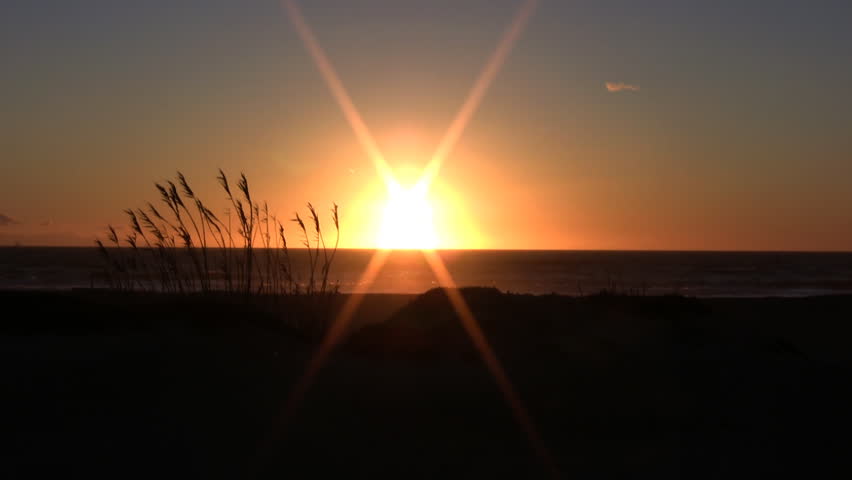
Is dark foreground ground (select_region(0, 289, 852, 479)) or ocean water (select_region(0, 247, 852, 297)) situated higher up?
ocean water (select_region(0, 247, 852, 297))

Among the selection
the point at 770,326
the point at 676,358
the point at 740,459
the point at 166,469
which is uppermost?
the point at 770,326

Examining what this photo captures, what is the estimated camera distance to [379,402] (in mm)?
5484

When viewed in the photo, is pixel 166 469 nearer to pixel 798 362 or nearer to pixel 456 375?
pixel 456 375

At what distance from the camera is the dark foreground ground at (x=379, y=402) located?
4.31 meters

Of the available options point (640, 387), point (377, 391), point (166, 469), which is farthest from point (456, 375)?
point (166, 469)

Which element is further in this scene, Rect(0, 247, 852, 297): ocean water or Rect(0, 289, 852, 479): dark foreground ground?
Rect(0, 247, 852, 297): ocean water

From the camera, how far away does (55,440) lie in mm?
4230

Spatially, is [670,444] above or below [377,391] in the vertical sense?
below

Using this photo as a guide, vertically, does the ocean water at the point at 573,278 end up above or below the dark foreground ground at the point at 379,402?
above

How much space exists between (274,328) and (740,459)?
192 inches

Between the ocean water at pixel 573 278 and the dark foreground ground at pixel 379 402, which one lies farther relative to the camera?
the ocean water at pixel 573 278

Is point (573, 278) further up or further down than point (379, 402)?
further up

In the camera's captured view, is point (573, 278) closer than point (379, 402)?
No

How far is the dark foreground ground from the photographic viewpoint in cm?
431
